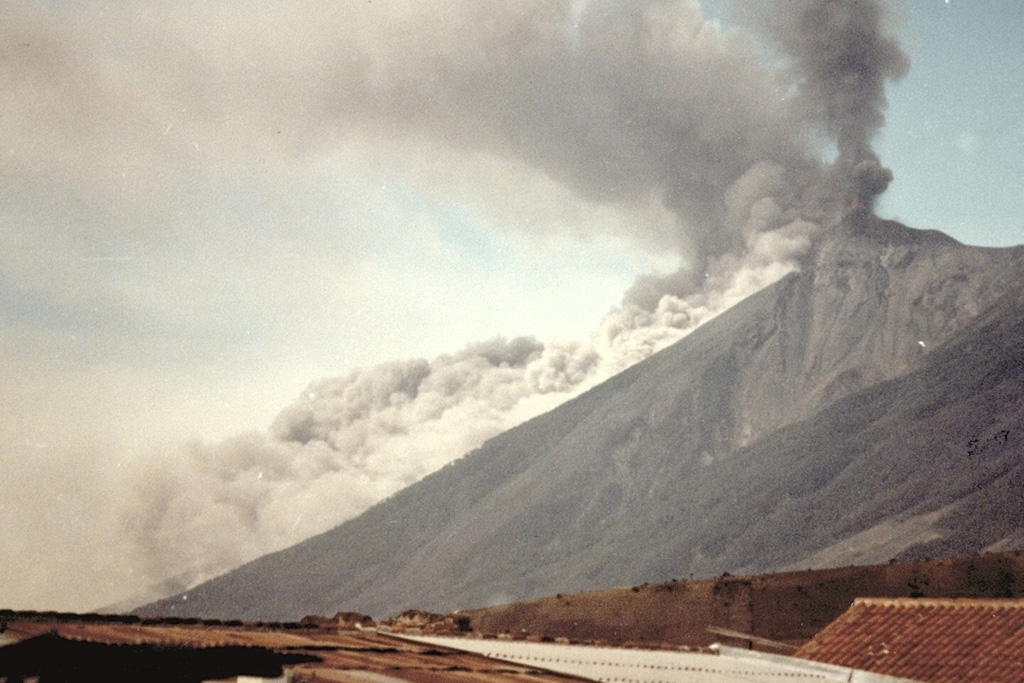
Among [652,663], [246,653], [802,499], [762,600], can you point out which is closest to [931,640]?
[652,663]

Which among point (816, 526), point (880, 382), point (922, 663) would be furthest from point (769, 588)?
point (880, 382)

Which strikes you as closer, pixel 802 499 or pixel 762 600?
pixel 762 600

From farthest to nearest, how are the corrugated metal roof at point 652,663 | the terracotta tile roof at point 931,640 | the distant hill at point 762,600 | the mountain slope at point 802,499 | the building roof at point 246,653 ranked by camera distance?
the mountain slope at point 802,499, the distant hill at point 762,600, the terracotta tile roof at point 931,640, the corrugated metal roof at point 652,663, the building roof at point 246,653

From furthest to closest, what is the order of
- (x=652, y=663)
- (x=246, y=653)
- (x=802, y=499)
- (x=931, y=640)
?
(x=802, y=499), (x=931, y=640), (x=652, y=663), (x=246, y=653)

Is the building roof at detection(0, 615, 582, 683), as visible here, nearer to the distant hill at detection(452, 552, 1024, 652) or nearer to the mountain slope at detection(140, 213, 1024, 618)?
the distant hill at detection(452, 552, 1024, 652)

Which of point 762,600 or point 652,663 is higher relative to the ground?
point 762,600

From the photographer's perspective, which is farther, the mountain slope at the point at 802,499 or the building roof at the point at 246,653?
the mountain slope at the point at 802,499

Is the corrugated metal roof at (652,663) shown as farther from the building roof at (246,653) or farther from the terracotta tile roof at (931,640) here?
the terracotta tile roof at (931,640)

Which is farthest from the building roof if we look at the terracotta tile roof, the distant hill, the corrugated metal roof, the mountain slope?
the mountain slope

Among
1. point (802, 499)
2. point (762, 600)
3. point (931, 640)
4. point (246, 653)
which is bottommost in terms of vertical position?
point (246, 653)

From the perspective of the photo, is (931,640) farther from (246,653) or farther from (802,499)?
(802,499)

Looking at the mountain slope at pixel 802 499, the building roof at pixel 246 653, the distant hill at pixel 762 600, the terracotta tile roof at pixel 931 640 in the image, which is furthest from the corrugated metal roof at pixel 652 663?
the mountain slope at pixel 802 499
